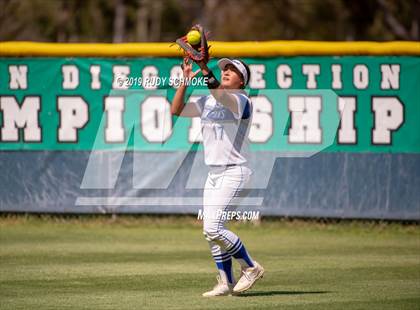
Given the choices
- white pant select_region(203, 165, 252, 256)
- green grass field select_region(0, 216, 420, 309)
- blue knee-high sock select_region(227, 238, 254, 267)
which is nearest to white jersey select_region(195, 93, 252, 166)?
white pant select_region(203, 165, 252, 256)

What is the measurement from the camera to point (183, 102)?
9641mm

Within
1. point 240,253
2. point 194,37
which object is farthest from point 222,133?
point 240,253

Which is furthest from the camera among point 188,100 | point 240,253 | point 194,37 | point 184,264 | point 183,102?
point 188,100

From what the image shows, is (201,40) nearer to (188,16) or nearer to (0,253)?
(0,253)

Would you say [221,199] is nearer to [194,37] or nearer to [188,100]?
[194,37]

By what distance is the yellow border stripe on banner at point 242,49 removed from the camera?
51.8 ft

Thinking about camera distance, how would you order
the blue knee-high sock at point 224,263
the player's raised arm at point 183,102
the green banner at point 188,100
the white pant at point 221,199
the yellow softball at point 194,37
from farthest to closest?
the green banner at point 188,100 < the blue knee-high sock at point 224,263 < the white pant at point 221,199 < the yellow softball at point 194,37 < the player's raised arm at point 183,102

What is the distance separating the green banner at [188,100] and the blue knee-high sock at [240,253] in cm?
580

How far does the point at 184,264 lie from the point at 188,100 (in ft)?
13.0

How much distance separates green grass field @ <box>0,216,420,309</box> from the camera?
385 inches

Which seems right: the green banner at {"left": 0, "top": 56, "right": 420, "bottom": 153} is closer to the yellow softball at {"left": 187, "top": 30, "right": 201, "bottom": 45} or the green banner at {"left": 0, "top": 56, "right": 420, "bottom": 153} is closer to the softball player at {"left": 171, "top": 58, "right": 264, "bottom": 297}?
the softball player at {"left": 171, "top": 58, "right": 264, "bottom": 297}

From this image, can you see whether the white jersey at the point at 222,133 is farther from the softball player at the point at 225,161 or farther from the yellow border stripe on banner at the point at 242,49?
the yellow border stripe on banner at the point at 242,49

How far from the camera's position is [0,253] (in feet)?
43.4

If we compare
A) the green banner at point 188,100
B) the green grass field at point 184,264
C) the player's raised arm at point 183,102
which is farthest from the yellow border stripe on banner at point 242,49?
the player's raised arm at point 183,102
